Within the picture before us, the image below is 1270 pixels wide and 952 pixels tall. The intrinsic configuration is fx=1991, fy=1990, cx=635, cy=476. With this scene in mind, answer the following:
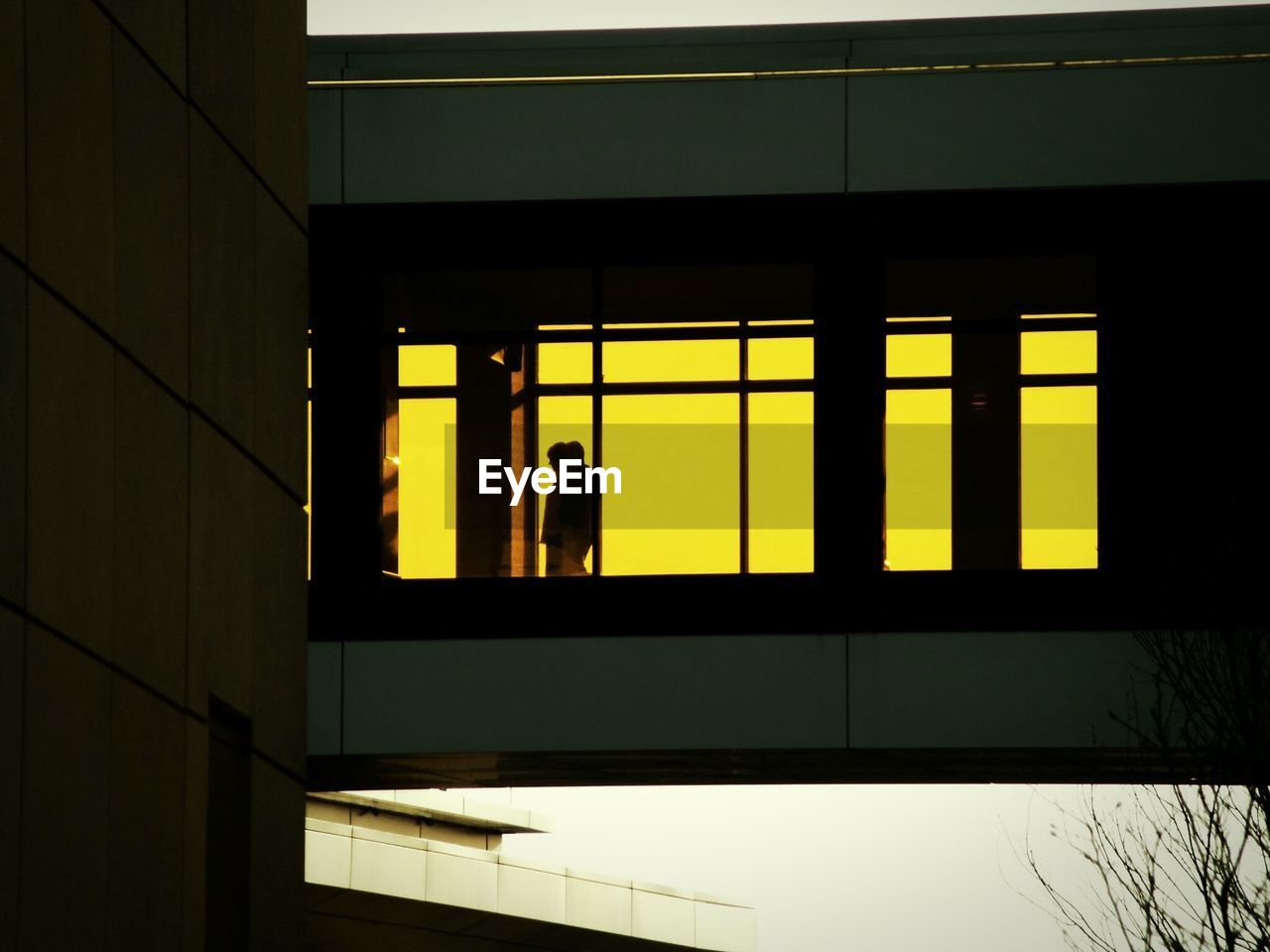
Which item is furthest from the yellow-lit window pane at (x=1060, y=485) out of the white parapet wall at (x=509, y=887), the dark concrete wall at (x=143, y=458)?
the white parapet wall at (x=509, y=887)

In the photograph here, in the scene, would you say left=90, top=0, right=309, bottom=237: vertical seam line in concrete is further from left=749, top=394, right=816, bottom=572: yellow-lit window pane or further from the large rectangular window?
left=749, top=394, right=816, bottom=572: yellow-lit window pane

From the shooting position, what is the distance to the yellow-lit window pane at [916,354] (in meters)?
17.0

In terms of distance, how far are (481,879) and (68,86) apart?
18.0 m

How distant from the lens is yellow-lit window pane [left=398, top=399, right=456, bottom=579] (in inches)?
676

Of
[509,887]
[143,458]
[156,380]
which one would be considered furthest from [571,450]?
[509,887]

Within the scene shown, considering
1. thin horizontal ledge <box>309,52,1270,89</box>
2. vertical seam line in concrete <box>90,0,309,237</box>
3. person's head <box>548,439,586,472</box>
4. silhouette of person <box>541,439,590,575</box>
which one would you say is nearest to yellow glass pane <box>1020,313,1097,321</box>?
thin horizontal ledge <box>309,52,1270,89</box>

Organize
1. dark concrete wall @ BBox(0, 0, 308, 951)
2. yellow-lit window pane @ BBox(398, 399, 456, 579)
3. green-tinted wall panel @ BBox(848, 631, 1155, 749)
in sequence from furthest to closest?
yellow-lit window pane @ BBox(398, 399, 456, 579) < green-tinted wall panel @ BBox(848, 631, 1155, 749) < dark concrete wall @ BBox(0, 0, 308, 951)

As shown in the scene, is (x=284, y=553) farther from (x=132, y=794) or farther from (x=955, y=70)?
(x=955, y=70)

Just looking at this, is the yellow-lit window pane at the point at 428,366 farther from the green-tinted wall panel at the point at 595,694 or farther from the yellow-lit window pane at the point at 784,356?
the yellow-lit window pane at the point at 784,356

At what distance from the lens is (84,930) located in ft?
27.3

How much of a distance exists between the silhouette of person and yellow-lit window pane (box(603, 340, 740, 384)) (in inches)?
33.9

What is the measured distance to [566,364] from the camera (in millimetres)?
17141

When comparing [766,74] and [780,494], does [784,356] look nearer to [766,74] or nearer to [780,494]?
[780,494]

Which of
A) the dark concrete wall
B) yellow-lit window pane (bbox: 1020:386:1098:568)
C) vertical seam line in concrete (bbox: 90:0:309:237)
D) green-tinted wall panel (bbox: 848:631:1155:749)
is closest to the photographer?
the dark concrete wall
